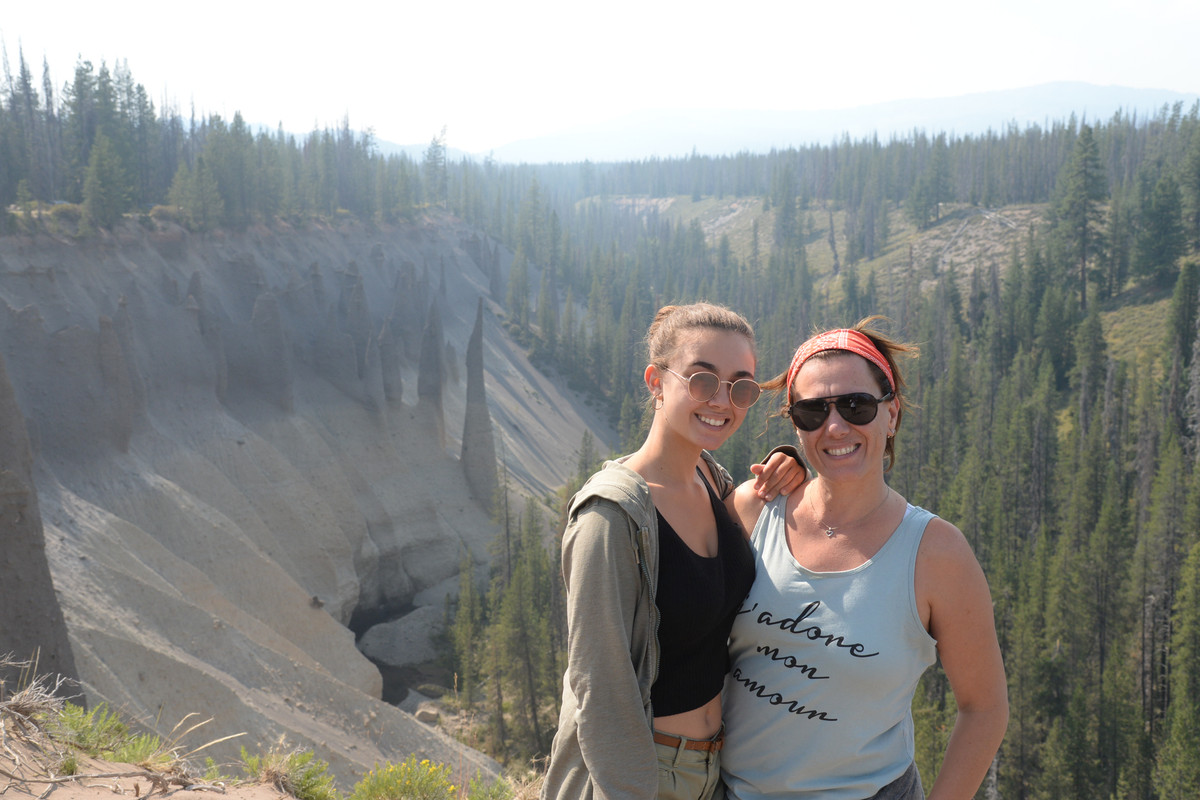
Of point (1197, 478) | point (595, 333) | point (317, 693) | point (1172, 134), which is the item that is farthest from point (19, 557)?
point (1172, 134)

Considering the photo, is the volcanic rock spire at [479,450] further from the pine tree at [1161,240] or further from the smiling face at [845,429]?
the pine tree at [1161,240]

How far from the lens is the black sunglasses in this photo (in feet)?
11.2

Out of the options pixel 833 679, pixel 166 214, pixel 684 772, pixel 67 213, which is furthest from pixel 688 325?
pixel 166 214

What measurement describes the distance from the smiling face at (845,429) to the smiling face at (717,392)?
12.1 inches

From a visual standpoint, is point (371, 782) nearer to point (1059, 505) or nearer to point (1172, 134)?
point (1059, 505)

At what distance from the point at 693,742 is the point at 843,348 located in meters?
1.71

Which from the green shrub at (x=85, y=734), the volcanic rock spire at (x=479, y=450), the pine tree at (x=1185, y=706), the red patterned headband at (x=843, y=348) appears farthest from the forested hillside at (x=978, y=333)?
the red patterned headband at (x=843, y=348)

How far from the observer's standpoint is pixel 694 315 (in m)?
3.50

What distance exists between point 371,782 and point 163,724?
47.4ft

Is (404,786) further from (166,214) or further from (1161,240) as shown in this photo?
(1161,240)

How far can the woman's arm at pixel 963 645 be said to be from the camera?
313 cm

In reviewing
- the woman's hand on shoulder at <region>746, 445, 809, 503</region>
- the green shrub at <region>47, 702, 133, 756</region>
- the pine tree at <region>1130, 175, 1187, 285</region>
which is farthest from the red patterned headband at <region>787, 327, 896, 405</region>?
the pine tree at <region>1130, 175, 1187, 285</region>

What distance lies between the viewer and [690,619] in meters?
3.21

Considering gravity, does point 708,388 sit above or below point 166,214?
below
